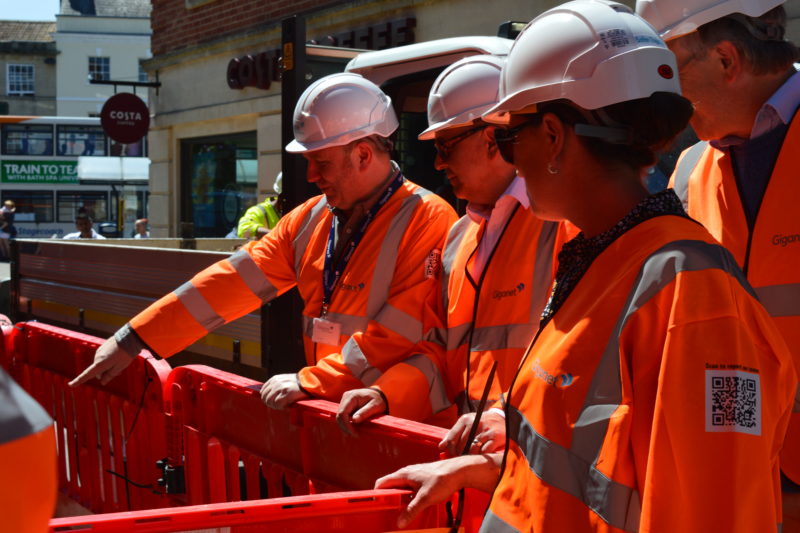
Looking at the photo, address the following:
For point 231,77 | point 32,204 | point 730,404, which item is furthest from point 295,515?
point 32,204

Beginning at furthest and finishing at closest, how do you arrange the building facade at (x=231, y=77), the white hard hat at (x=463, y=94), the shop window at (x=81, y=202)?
1. the shop window at (x=81, y=202)
2. the building facade at (x=231, y=77)
3. the white hard hat at (x=463, y=94)

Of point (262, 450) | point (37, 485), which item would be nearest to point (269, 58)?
point (262, 450)

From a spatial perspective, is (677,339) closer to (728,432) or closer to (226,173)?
(728,432)

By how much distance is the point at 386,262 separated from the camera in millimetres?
3562

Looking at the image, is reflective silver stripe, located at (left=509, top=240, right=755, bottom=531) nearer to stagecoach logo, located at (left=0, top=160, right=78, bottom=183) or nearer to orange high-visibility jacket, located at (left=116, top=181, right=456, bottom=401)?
orange high-visibility jacket, located at (left=116, top=181, right=456, bottom=401)

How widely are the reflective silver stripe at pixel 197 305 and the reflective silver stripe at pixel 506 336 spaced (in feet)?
5.31

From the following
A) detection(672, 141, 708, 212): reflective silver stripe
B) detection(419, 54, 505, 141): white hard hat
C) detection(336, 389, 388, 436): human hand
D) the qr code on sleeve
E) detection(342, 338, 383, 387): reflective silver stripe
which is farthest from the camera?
detection(342, 338, 383, 387): reflective silver stripe

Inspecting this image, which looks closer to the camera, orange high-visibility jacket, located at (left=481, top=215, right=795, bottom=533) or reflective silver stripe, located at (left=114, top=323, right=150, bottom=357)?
orange high-visibility jacket, located at (left=481, top=215, right=795, bottom=533)

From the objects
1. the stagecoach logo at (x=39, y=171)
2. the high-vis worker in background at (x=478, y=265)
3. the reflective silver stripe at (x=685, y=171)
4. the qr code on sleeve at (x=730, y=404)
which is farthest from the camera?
the stagecoach logo at (x=39, y=171)

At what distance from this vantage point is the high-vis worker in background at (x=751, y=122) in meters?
2.34

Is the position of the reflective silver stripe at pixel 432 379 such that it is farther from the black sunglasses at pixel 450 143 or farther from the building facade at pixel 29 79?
the building facade at pixel 29 79

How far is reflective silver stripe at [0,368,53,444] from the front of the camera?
37.2 inches

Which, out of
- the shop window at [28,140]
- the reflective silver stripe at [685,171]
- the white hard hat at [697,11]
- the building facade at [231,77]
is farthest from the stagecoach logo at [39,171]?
the white hard hat at [697,11]

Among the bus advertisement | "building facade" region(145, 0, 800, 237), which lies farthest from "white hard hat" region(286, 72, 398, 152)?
the bus advertisement
